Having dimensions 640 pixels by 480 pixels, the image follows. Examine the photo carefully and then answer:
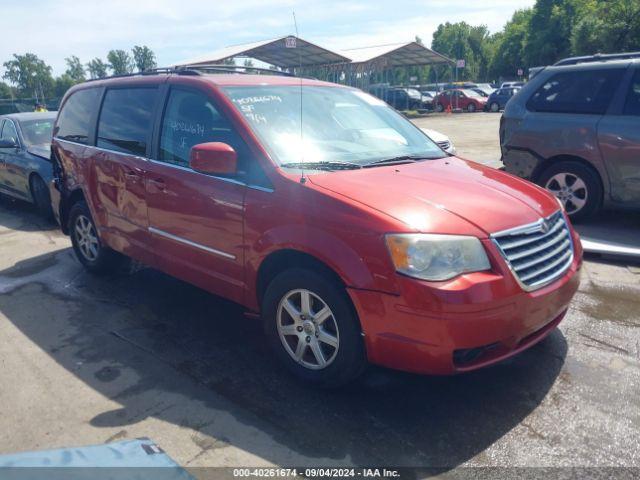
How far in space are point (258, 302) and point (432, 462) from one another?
147 centimetres

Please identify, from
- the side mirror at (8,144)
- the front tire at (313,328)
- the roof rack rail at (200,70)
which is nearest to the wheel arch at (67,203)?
the roof rack rail at (200,70)

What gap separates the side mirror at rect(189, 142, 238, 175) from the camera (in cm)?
329

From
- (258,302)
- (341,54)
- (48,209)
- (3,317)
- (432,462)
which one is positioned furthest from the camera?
(341,54)

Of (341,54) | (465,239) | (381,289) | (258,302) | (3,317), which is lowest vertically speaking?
(3,317)

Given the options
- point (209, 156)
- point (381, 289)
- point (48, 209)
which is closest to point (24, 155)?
point (48, 209)

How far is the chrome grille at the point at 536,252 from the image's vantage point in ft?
9.32

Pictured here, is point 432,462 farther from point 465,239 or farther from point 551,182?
point 551,182

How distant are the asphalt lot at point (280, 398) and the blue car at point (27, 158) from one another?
376 centimetres

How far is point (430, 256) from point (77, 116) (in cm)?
414

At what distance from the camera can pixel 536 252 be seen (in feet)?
9.81

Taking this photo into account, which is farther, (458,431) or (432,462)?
(458,431)

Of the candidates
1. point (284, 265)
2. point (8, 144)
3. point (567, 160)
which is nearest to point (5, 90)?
point (8, 144)

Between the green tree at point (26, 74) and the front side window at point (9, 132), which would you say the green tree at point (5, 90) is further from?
the front side window at point (9, 132)

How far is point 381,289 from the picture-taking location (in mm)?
2754
